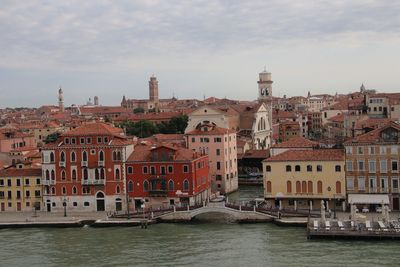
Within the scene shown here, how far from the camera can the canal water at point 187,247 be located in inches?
1049

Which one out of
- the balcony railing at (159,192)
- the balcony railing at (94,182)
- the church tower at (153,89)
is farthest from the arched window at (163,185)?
the church tower at (153,89)

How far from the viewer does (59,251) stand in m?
29.7

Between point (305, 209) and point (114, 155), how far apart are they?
10.7 meters

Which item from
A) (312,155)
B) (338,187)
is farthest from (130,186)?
(338,187)

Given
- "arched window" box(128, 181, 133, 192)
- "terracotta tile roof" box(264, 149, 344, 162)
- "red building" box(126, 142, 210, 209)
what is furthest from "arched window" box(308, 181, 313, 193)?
"arched window" box(128, 181, 133, 192)

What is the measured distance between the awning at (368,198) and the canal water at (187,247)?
364cm

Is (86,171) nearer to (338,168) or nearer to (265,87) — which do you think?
(338,168)

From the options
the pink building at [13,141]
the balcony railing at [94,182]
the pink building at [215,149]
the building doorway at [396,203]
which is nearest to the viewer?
the building doorway at [396,203]

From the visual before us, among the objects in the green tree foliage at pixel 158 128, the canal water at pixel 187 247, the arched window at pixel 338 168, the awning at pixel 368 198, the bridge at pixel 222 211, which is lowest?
the canal water at pixel 187 247

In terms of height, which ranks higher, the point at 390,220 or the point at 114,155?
the point at 114,155

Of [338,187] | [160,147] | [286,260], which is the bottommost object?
[286,260]

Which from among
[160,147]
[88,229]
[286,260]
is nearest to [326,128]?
[160,147]

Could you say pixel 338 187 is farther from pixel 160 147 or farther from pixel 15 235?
pixel 15 235

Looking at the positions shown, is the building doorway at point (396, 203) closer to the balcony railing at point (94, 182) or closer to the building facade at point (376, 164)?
the building facade at point (376, 164)
